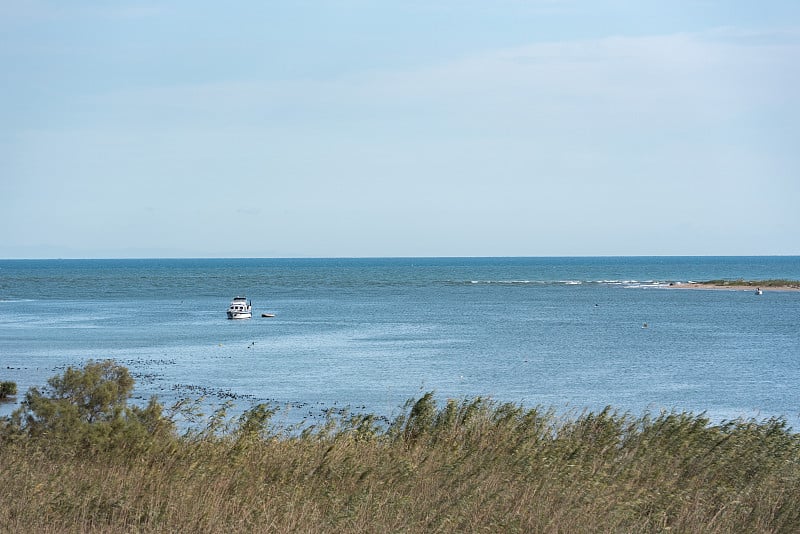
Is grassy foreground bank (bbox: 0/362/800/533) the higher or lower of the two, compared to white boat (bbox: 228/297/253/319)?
higher

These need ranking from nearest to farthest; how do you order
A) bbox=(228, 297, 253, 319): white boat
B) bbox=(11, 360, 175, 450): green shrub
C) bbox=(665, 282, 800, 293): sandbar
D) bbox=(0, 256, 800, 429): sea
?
bbox=(11, 360, 175, 450): green shrub < bbox=(0, 256, 800, 429): sea < bbox=(228, 297, 253, 319): white boat < bbox=(665, 282, 800, 293): sandbar

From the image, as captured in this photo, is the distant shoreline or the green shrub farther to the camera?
the distant shoreline

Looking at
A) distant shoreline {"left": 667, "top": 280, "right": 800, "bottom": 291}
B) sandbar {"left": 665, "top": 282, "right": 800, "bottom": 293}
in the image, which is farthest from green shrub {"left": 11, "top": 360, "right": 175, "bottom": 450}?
distant shoreline {"left": 667, "top": 280, "right": 800, "bottom": 291}

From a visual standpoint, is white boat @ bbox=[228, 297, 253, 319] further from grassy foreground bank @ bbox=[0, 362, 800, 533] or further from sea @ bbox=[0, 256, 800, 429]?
grassy foreground bank @ bbox=[0, 362, 800, 533]

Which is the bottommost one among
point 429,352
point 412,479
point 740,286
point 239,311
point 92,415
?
point 429,352

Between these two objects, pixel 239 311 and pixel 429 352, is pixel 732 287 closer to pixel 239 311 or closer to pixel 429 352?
pixel 239 311

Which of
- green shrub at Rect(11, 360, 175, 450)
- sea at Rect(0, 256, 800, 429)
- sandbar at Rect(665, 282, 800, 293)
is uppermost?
green shrub at Rect(11, 360, 175, 450)

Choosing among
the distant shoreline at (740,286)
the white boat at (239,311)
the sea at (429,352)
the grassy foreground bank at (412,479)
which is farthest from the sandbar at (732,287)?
the grassy foreground bank at (412,479)

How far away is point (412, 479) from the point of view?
985 cm

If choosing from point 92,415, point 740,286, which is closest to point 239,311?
point 92,415

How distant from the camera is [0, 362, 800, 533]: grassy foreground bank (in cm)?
834

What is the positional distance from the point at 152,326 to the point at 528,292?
81785mm

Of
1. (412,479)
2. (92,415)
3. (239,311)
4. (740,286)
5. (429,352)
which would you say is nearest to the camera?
(412,479)

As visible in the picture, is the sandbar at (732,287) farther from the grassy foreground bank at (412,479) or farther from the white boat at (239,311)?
the grassy foreground bank at (412,479)
